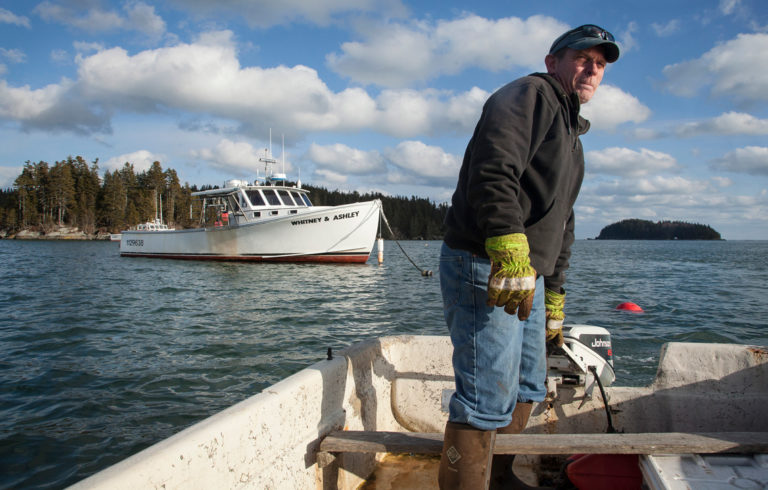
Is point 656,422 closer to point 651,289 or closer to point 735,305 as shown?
point 735,305

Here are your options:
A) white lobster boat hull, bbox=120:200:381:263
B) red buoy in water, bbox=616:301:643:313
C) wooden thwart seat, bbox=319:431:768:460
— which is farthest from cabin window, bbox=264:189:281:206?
wooden thwart seat, bbox=319:431:768:460

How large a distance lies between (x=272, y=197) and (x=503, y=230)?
2376 cm

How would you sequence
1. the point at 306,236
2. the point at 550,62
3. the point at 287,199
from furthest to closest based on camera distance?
the point at 287,199 → the point at 306,236 → the point at 550,62

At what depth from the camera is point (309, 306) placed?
11.1 metres

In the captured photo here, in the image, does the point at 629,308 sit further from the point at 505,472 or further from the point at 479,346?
the point at 479,346

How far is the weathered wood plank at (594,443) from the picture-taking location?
5.74 feet

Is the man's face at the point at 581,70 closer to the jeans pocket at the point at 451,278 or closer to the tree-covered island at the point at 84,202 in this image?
the jeans pocket at the point at 451,278

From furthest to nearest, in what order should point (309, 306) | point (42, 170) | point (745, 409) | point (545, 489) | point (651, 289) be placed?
point (42, 170) < point (651, 289) < point (309, 306) < point (745, 409) < point (545, 489)

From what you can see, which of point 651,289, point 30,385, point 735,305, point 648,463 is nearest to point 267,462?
point 648,463

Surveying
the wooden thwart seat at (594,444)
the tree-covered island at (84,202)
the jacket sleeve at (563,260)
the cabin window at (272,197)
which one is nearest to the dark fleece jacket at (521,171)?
the jacket sleeve at (563,260)

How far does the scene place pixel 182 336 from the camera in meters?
7.94

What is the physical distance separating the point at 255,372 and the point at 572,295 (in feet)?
35.9

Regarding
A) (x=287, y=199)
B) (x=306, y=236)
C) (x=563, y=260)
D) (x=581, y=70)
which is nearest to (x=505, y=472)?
(x=563, y=260)

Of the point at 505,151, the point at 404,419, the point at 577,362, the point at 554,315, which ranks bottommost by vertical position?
the point at 404,419
